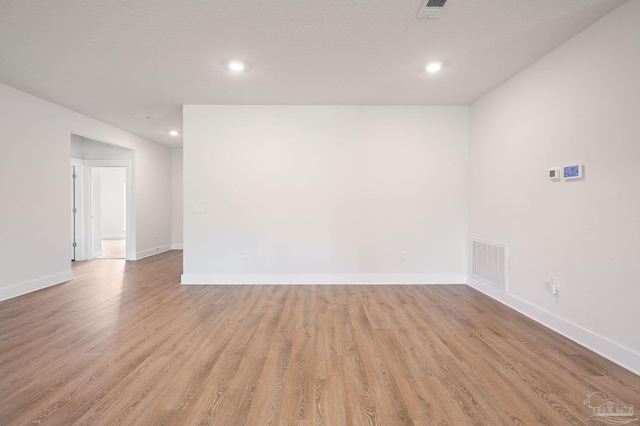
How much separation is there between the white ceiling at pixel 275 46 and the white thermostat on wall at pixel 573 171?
117 cm

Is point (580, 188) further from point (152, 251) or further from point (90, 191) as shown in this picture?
point (90, 191)

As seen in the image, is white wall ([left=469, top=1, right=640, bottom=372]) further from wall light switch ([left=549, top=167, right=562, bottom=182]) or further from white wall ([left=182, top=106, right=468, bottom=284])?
white wall ([left=182, top=106, right=468, bottom=284])

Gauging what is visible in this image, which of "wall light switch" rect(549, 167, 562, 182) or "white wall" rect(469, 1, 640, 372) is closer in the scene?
"white wall" rect(469, 1, 640, 372)

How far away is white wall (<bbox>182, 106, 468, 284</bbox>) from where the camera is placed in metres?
4.30

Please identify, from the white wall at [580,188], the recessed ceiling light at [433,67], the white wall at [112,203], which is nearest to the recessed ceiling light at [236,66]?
the recessed ceiling light at [433,67]

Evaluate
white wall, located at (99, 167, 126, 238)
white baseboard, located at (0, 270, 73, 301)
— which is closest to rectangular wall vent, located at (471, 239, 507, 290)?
white baseboard, located at (0, 270, 73, 301)

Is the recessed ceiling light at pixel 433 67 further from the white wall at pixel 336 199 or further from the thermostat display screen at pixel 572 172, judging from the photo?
the thermostat display screen at pixel 572 172

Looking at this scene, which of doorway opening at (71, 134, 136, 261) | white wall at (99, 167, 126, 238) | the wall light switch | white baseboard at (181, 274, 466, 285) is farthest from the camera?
white wall at (99, 167, 126, 238)

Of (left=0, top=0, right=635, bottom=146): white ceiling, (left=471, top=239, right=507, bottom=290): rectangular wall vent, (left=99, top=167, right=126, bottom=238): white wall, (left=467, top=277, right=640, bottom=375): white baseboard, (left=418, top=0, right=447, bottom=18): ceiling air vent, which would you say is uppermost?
(left=0, top=0, right=635, bottom=146): white ceiling

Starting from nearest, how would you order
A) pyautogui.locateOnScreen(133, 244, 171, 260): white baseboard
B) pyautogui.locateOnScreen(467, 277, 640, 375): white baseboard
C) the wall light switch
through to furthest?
1. pyautogui.locateOnScreen(467, 277, 640, 375): white baseboard
2. the wall light switch
3. pyautogui.locateOnScreen(133, 244, 171, 260): white baseboard

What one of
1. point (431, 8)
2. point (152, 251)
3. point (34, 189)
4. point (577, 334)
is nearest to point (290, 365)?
point (577, 334)

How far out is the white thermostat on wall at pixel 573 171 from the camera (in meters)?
2.48

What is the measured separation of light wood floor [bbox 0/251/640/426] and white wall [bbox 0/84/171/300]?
64 centimetres

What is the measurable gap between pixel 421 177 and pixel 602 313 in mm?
2550
